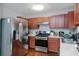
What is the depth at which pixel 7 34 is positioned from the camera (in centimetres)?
187

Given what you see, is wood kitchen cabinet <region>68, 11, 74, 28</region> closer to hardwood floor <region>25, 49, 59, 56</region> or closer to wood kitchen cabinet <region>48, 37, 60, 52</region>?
wood kitchen cabinet <region>48, 37, 60, 52</region>

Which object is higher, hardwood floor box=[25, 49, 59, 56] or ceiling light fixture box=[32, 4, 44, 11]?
ceiling light fixture box=[32, 4, 44, 11]

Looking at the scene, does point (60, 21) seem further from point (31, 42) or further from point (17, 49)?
point (17, 49)

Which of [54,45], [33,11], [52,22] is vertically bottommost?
[54,45]

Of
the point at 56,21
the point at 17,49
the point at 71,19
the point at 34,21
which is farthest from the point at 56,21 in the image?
the point at 17,49

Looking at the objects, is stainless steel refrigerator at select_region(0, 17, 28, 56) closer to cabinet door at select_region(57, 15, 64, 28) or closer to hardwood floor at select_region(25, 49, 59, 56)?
hardwood floor at select_region(25, 49, 59, 56)

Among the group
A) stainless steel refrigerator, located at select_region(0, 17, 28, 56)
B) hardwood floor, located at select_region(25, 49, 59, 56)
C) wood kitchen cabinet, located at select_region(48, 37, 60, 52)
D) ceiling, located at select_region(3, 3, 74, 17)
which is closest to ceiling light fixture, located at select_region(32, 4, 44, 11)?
ceiling, located at select_region(3, 3, 74, 17)

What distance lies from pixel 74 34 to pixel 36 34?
1.83 feet

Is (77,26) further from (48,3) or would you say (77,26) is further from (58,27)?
(48,3)

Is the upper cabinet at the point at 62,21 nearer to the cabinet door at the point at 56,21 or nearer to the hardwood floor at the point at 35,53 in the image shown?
the cabinet door at the point at 56,21

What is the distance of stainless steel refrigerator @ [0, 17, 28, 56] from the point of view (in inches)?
73.1

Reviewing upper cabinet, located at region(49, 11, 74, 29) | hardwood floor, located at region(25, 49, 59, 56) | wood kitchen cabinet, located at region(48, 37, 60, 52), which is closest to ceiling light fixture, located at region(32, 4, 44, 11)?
upper cabinet, located at region(49, 11, 74, 29)

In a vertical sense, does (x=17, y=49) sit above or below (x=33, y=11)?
below

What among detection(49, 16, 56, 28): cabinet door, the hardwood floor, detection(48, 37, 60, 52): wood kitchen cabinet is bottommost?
the hardwood floor
